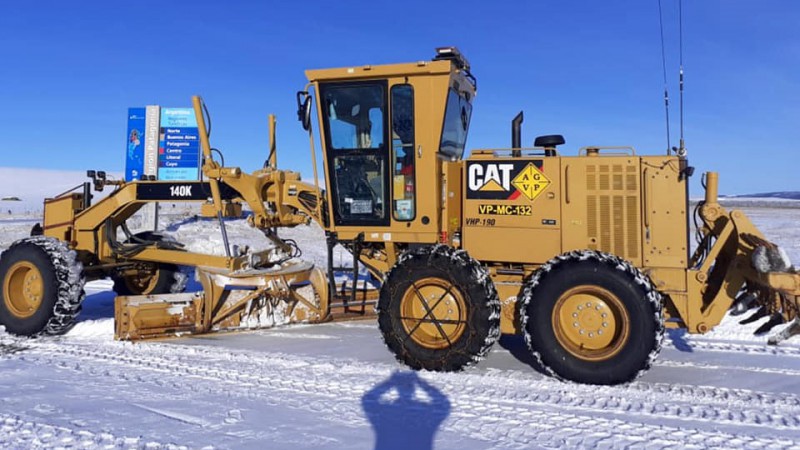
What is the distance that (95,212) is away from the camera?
7.56m

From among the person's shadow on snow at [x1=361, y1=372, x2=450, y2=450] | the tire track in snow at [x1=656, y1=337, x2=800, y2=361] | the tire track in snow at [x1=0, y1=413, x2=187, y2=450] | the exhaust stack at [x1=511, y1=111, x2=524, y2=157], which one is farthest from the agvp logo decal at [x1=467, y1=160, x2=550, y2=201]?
the tire track in snow at [x1=0, y1=413, x2=187, y2=450]

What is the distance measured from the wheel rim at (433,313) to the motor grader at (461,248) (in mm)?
13

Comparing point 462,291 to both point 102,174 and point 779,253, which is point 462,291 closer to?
point 779,253

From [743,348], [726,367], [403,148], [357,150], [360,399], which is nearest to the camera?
[360,399]

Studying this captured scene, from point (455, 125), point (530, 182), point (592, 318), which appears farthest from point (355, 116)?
point (592, 318)

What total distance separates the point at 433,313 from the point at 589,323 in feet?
4.44

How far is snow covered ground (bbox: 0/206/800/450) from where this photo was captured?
3758 mm

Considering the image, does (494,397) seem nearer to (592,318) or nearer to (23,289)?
(592,318)

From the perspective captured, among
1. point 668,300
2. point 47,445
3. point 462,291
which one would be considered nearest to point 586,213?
point 668,300

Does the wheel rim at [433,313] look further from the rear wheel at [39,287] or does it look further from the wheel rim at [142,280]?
the wheel rim at [142,280]

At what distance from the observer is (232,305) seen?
6.90 metres

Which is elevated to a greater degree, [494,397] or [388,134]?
[388,134]

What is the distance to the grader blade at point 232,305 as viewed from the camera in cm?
643

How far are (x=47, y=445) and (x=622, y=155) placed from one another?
16.6 feet
